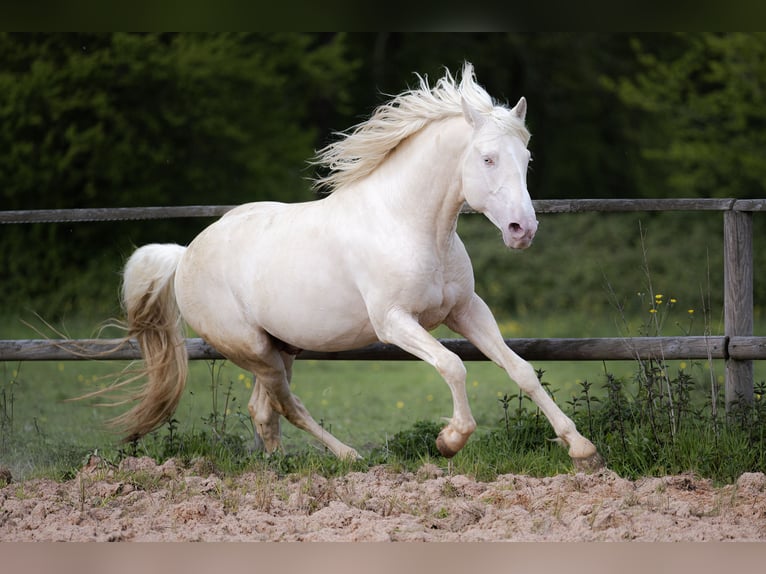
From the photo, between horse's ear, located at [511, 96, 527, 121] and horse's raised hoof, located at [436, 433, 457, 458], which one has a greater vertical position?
horse's ear, located at [511, 96, 527, 121]

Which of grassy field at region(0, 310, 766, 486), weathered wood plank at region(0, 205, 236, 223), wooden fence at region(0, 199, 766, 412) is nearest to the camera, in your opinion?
grassy field at region(0, 310, 766, 486)

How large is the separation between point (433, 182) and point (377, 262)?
495 millimetres

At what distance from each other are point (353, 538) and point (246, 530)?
53 cm

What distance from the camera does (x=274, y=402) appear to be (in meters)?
5.99

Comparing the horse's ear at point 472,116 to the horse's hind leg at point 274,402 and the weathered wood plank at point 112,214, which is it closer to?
the horse's hind leg at point 274,402

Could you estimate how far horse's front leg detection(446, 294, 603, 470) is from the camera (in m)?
5.02

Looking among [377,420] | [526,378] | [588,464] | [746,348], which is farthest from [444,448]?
[377,420]

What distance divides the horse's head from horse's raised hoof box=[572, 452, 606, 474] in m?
1.10

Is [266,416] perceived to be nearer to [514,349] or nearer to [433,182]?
[514,349]

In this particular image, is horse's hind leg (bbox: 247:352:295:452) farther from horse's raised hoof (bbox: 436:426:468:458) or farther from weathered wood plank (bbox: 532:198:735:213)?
Result: weathered wood plank (bbox: 532:198:735:213)

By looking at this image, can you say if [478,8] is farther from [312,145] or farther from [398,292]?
[312,145]

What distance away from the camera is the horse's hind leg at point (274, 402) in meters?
5.80

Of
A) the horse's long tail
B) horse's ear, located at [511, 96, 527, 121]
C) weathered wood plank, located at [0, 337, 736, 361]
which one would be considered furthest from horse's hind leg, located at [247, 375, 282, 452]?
horse's ear, located at [511, 96, 527, 121]

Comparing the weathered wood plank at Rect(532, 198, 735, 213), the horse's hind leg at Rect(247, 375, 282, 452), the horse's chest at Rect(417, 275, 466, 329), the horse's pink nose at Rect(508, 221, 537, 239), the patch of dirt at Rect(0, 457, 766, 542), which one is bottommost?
the patch of dirt at Rect(0, 457, 766, 542)
